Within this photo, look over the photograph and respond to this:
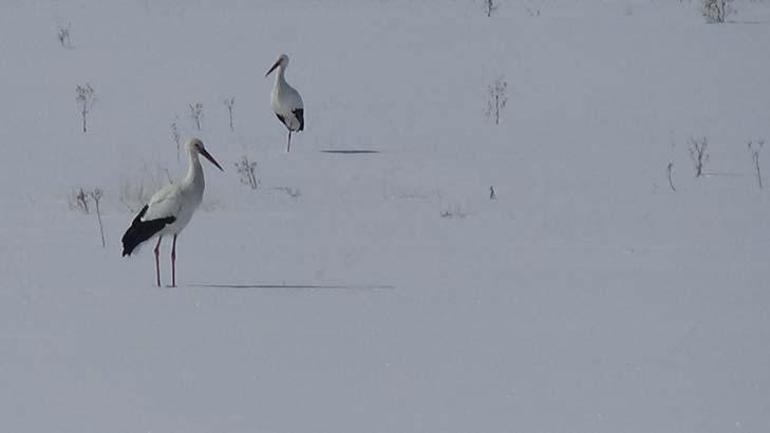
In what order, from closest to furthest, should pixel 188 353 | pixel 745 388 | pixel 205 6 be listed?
1. pixel 745 388
2. pixel 188 353
3. pixel 205 6

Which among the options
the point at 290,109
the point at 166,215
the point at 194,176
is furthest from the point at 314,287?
the point at 290,109

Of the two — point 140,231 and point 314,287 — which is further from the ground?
point 140,231

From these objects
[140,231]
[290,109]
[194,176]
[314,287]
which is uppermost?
[290,109]

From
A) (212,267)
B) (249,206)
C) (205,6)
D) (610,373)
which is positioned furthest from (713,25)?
(610,373)

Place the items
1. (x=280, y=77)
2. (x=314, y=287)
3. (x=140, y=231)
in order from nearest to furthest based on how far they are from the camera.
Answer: (x=314, y=287) → (x=140, y=231) → (x=280, y=77)

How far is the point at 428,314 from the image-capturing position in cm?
864

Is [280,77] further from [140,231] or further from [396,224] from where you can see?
[140,231]

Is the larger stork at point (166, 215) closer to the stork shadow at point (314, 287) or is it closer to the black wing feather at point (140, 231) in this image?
the black wing feather at point (140, 231)

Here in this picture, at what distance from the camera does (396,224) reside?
12.2m

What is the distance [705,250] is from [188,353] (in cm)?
446

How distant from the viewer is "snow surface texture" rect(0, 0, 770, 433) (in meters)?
6.86

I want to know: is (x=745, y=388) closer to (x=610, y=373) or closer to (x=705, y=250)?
(x=610, y=373)

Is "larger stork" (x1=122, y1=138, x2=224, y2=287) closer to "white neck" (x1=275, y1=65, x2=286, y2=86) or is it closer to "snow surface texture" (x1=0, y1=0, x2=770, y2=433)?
"snow surface texture" (x1=0, y1=0, x2=770, y2=433)

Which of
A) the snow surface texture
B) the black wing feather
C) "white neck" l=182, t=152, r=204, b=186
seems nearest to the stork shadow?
the snow surface texture
